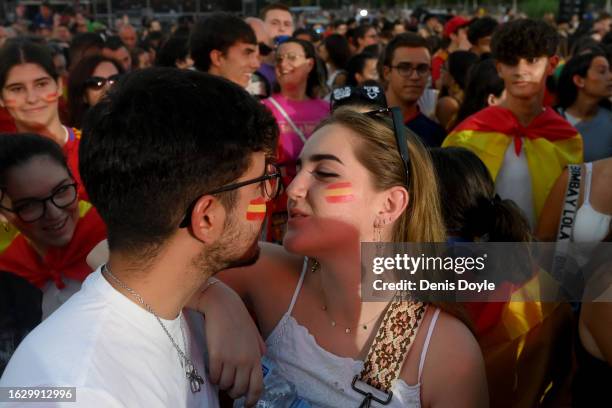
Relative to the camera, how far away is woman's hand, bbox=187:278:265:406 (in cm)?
161

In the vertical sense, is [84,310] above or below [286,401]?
above

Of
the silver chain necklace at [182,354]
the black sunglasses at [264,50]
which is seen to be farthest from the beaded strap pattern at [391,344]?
the black sunglasses at [264,50]

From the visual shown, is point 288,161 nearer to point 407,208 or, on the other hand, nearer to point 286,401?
point 407,208

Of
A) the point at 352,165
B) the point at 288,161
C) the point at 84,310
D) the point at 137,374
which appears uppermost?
the point at 352,165

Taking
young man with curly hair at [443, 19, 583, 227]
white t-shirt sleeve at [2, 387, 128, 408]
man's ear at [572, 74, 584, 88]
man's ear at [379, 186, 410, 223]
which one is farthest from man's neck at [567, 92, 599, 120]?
white t-shirt sleeve at [2, 387, 128, 408]

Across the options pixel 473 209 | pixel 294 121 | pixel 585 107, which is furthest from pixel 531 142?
pixel 294 121

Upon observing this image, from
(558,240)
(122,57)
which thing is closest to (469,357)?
(558,240)

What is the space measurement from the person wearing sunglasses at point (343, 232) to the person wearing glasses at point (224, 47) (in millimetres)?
2522

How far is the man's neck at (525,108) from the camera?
12.4 ft

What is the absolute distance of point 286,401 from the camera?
1.71 metres

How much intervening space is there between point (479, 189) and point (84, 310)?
5.40ft

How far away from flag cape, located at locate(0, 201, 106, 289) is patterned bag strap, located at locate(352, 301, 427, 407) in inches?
46.1

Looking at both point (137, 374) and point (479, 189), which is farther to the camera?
point (479, 189)

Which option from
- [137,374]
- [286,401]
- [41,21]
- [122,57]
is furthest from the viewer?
[41,21]
